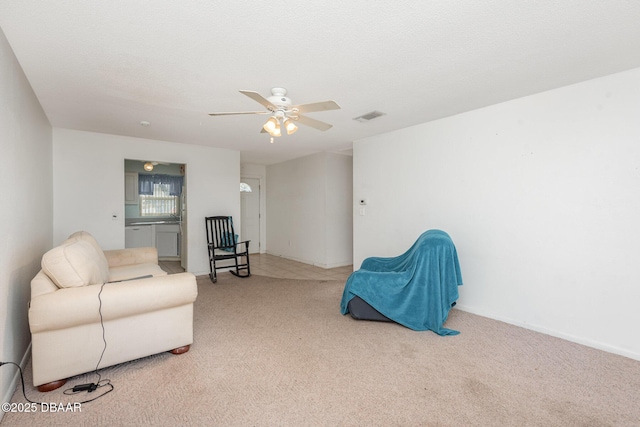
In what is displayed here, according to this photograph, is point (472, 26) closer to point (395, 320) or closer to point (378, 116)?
point (378, 116)

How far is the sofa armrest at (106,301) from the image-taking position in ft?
6.10

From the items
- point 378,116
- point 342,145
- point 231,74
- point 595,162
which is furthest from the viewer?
point 342,145

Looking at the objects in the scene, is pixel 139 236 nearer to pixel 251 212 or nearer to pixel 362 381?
pixel 251 212

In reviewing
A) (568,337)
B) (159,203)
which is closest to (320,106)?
(568,337)

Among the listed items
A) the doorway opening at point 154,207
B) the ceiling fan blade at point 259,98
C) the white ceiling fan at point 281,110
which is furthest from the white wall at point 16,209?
the doorway opening at point 154,207

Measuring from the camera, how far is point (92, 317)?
1999 mm

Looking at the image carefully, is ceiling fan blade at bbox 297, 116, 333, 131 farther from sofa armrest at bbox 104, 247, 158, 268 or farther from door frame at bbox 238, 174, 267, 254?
door frame at bbox 238, 174, 267, 254

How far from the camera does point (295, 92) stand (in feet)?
9.03

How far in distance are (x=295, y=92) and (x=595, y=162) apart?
8.98ft

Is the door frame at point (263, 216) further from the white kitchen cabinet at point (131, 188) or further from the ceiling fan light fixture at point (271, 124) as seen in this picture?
the ceiling fan light fixture at point (271, 124)

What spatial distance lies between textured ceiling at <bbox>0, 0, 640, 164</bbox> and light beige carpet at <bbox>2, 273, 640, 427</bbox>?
2306 mm

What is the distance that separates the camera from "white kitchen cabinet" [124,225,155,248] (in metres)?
6.16

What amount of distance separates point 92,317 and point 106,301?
13 cm

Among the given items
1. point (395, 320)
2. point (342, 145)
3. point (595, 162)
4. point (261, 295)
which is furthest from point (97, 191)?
point (595, 162)
